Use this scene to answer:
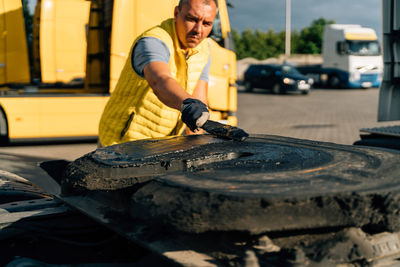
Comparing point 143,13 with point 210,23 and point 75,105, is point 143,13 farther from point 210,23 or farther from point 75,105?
point 210,23

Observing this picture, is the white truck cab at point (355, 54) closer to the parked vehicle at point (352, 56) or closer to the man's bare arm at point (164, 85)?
the parked vehicle at point (352, 56)

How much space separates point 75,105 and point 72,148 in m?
0.84

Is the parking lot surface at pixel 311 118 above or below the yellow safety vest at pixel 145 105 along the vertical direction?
below

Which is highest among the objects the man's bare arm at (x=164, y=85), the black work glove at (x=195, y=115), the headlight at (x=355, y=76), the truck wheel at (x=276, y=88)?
the man's bare arm at (x=164, y=85)

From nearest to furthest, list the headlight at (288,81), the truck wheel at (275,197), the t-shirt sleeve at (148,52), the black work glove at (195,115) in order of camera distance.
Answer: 1. the truck wheel at (275,197)
2. the black work glove at (195,115)
3. the t-shirt sleeve at (148,52)
4. the headlight at (288,81)

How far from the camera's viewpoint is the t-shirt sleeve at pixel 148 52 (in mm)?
2465

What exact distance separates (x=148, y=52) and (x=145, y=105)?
273 millimetres

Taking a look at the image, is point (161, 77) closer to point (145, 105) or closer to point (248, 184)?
point (145, 105)

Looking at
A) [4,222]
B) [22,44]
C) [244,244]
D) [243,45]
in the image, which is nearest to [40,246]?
[4,222]

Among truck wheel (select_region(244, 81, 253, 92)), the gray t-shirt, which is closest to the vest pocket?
the gray t-shirt

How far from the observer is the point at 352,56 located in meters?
28.9

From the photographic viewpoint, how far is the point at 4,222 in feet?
5.51

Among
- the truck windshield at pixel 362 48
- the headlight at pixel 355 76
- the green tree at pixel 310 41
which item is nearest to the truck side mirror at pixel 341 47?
the truck windshield at pixel 362 48

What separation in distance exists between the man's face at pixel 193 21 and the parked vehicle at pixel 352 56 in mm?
27783
